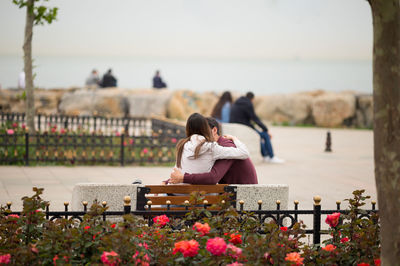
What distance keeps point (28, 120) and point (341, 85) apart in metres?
46.0

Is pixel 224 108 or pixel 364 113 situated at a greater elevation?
pixel 364 113

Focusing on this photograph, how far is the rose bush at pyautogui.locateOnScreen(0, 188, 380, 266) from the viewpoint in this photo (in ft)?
12.1

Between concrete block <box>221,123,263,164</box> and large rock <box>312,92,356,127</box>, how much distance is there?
1397 centimetres

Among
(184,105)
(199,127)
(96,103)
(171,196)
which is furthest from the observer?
(184,105)

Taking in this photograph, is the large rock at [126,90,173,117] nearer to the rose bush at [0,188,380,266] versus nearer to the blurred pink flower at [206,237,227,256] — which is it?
the rose bush at [0,188,380,266]

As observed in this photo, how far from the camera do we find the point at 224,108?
13.8 metres

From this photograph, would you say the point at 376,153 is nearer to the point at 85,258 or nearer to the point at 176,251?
the point at 176,251

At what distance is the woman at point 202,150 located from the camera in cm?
570

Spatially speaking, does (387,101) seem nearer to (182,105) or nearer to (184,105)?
(182,105)

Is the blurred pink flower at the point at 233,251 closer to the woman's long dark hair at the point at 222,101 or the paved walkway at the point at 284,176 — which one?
the paved walkway at the point at 284,176

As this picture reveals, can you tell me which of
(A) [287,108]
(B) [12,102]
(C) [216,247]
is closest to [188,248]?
(C) [216,247]

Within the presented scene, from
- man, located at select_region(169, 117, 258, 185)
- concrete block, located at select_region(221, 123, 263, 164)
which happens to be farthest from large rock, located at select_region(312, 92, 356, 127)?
man, located at select_region(169, 117, 258, 185)

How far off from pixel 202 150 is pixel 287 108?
22.3m

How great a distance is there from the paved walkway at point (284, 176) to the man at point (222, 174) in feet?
8.05
